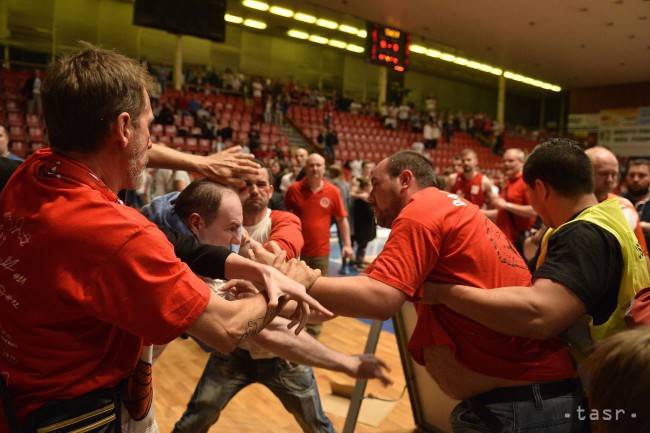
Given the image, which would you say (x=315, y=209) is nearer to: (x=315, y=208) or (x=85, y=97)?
(x=315, y=208)

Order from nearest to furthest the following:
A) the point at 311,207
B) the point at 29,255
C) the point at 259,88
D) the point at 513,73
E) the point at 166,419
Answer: the point at 29,255 → the point at 166,419 → the point at 311,207 → the point at 259,88 → the point at 513,73

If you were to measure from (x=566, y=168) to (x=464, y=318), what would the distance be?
709 mm

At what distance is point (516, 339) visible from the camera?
1902 millimetres

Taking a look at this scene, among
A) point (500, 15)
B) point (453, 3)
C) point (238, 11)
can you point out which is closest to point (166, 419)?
point (453, 3)

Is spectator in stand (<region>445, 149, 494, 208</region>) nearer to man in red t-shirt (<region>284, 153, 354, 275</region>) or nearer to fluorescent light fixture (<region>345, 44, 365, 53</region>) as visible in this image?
man in red t-shirt (<region>284, 153, 354, 275</region>)

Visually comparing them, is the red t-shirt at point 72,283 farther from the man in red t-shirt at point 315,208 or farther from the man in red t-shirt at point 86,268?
the man in red t-shirt at point 315,208

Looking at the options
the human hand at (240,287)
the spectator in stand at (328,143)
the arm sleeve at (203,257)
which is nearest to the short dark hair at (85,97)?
the arm sleeve at (203,257)

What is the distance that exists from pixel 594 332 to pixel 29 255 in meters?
1.81

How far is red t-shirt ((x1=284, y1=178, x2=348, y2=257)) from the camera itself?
5.86 meters

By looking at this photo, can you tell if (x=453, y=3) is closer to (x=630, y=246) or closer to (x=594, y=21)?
(x=594, y=21)

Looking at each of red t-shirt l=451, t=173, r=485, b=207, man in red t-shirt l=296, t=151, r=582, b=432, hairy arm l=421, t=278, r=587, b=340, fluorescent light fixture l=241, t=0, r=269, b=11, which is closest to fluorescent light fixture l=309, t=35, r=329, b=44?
fluorescent light fixture l=241, t=0, r=269, b=11

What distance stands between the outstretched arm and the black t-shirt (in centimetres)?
131

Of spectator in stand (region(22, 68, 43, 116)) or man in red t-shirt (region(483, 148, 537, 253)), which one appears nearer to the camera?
man in red t-shirt (region(483, 148, 537, 253))

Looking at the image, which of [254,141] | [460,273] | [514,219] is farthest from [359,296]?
[254,141]
